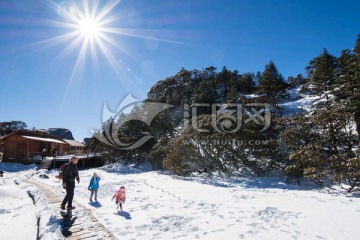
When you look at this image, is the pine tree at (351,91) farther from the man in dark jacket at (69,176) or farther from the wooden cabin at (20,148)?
the wooden cabin at (20,148)

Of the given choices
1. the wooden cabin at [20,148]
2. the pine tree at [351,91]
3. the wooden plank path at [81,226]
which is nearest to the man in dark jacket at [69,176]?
the wooden plank path at [81,226]

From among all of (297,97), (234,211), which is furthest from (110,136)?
(297,97)

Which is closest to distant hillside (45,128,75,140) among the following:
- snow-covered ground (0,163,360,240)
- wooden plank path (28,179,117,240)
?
snow-covered ground (0,163,360,240)

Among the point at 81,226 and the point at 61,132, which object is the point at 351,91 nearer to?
the point at 81,226

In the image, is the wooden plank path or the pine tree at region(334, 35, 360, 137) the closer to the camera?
the wooden plank path

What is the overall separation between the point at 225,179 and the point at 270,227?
11.7 meters

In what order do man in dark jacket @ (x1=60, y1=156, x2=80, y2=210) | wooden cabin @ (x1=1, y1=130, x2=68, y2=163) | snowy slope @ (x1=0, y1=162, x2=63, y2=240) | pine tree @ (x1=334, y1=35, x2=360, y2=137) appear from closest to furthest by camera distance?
1. snowy slope @ (x1=0, y1=162, x2=63, y2=240)
2. man in dark jacket @ (x1=60, y1=156, x2=80, y2=210)
3. pine tree @ (x1=334, y1=35, x2=360, y2=137)
4. wooden cabin @ (x1=1, y1=130, x2=68, y2=163)

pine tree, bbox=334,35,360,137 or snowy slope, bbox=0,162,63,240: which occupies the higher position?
pine tree, bbox=334,35,360,137

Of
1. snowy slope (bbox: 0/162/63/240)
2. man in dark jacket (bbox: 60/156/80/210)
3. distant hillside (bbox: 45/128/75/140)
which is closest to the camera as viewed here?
snowy slope (bbox: 0/162/63/240)

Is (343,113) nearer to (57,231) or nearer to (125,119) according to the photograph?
(57,231)

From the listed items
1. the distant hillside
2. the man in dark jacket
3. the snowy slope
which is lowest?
the snowy slope

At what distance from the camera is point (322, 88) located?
3247 cm

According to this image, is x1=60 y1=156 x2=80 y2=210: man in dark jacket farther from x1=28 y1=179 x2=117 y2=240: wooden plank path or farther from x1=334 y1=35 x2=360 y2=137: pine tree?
x1=334 y1=35 x2=360 y2=137: pine tree

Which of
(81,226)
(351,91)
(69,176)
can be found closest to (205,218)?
(81,226)
